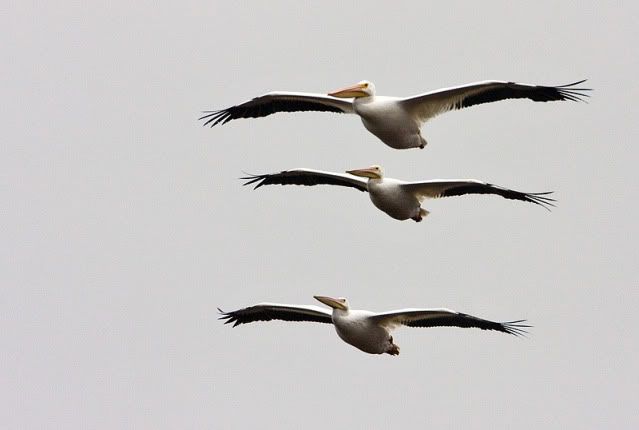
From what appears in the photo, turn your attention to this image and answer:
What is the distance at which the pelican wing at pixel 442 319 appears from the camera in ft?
86.3

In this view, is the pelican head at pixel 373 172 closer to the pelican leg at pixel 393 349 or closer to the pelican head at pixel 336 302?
the pelican head at pixel 336 302

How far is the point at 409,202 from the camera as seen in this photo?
27797 mm

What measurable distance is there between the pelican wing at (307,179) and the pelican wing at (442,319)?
7.59 ft

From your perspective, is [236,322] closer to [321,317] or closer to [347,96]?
[321,317]

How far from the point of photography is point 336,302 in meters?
27.3

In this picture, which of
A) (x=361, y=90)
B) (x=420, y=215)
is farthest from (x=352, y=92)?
(x=420, y=215)

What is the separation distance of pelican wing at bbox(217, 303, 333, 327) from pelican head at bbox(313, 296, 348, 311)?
141 millimetres

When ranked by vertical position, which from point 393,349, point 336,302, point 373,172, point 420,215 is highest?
point 373,172

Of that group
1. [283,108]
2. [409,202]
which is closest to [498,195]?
[409,202]

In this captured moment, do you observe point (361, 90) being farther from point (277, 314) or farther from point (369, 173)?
point (277, 314)

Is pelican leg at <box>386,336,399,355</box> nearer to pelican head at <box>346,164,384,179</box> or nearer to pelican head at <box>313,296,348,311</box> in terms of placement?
pelican head at <box>313,296,348,311</box>

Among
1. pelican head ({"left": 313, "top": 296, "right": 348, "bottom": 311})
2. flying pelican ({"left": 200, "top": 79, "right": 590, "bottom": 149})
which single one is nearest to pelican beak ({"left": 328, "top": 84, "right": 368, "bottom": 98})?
flying pelican ({"left": 200, "top": 79, "right": 590, "bottom": 149})

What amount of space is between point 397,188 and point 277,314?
7.42 feet

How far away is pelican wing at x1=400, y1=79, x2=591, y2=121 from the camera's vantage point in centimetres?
2602
